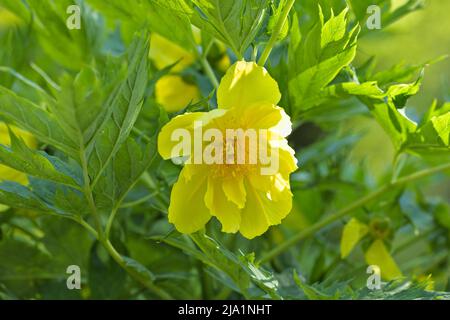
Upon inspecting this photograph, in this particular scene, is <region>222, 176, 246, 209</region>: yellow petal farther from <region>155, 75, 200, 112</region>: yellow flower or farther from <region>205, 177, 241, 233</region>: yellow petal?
<region>155, 75, 200, 112</region>: yellow flower

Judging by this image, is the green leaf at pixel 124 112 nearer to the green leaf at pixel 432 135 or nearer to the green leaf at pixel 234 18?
the green leaf at pixel 234 18

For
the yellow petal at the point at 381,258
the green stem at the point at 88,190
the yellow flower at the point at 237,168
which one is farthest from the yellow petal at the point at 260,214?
the yellow petal at the point at 381,258

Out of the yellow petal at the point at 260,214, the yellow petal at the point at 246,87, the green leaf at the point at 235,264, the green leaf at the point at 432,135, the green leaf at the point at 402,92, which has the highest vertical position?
the green leaf at the point at 402,92

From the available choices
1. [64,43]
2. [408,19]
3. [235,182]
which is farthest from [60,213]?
[408,19]

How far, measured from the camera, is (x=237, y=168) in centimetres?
53

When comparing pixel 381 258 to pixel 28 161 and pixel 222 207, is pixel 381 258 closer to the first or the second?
pixel 222 207

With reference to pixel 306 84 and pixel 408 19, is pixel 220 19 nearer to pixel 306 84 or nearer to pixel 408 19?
pixel 306 84

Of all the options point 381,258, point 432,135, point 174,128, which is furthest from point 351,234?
point 174,128

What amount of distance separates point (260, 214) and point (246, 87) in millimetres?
90

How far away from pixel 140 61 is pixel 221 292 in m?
0.27

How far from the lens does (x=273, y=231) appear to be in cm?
82

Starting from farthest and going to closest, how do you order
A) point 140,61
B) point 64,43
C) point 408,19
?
point 408,19
point 64,43
point 140,61

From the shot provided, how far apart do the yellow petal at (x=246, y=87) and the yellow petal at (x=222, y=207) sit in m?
0.06

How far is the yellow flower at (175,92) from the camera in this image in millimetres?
758
